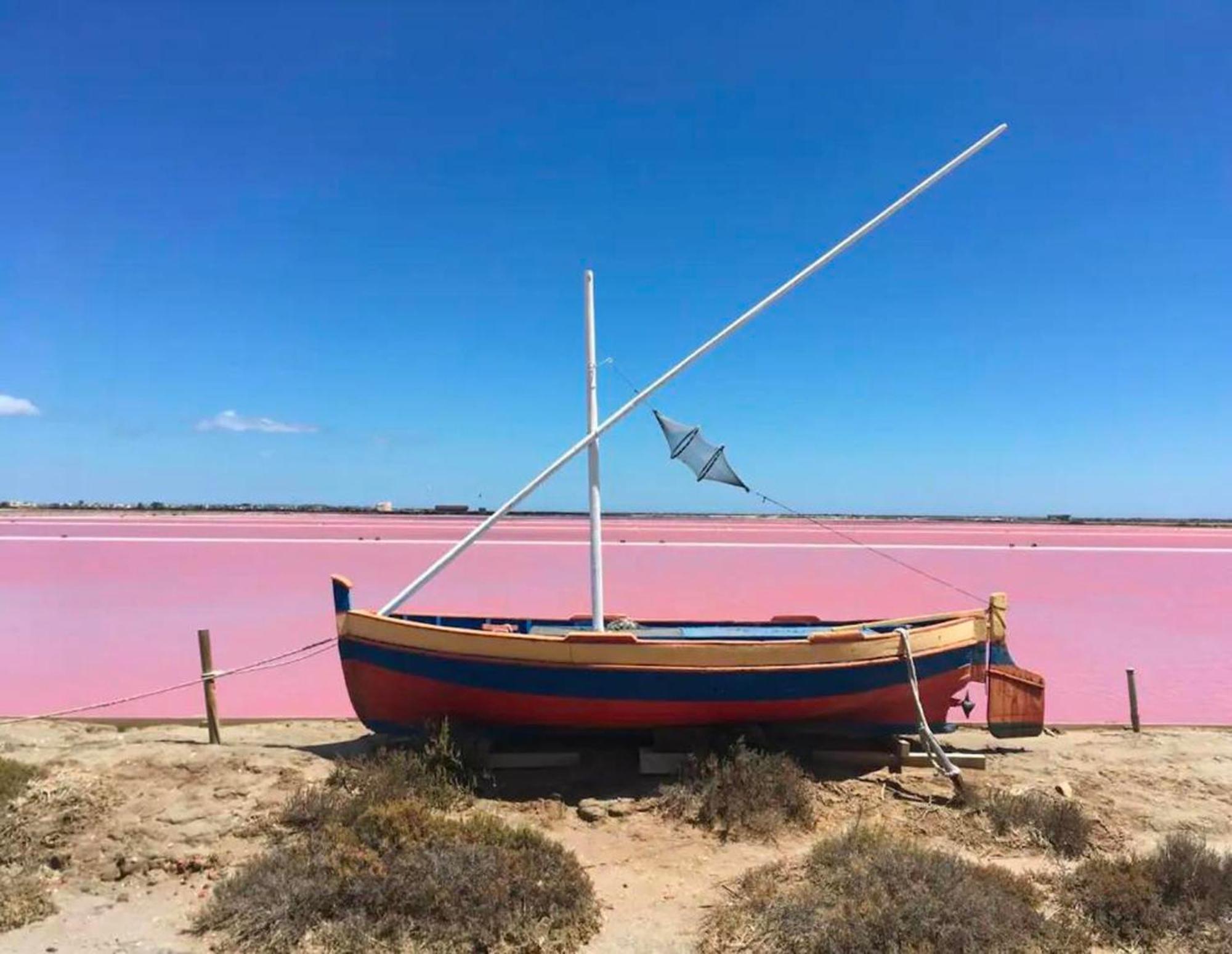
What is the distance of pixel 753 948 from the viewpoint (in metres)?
4.26

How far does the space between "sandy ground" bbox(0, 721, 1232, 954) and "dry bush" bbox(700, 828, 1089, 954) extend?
343 millimetres

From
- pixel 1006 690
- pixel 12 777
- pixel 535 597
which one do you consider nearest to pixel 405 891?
pixel 12 777

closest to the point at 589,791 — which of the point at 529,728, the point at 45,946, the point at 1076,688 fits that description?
the point at 529,728

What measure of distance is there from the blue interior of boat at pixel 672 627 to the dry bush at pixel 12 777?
9.88 feet

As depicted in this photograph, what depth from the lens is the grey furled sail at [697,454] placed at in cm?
730

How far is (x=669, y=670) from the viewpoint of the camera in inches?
254

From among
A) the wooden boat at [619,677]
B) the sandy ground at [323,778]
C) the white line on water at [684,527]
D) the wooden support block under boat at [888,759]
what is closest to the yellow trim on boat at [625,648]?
the wooden boat at [619,677]

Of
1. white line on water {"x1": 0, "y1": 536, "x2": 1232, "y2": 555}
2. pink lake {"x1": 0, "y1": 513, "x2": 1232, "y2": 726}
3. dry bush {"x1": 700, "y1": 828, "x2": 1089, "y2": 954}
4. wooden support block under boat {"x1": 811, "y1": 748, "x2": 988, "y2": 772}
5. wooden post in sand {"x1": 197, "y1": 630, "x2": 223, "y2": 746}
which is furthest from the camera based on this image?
white line on water {"x1": 0, "y1": 536, "x2": 1232, "y2": 555}

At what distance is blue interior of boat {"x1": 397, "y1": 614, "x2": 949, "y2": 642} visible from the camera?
8203 mm

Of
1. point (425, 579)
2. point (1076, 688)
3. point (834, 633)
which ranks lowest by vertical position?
point (1076, 688)

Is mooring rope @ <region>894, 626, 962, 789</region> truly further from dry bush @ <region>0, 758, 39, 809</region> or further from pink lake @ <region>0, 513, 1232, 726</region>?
dry bush @ <region>0, 758, 39, 809</region>

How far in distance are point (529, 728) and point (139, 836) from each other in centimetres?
277

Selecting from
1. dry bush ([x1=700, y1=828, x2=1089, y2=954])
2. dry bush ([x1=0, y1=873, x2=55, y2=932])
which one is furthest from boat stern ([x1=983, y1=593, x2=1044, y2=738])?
dry bush ([x1=0, y1=873, x2=55, y2=932])

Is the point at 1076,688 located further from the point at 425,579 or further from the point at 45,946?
the point at 45,946
